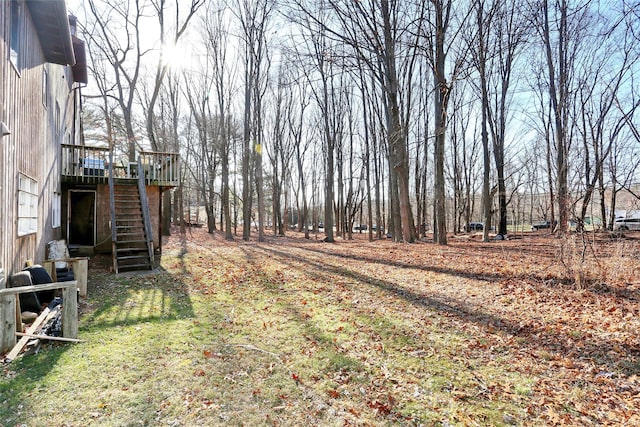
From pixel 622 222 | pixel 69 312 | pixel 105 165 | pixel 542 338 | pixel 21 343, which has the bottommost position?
pixel 542 338

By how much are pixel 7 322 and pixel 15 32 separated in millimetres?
4749

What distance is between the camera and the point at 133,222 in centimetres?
1054

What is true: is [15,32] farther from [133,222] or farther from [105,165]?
[133,222]

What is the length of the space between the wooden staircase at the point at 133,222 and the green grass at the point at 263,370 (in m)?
3.10

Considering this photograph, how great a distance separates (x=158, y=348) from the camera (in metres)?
4.18

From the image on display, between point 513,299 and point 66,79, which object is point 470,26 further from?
point 66,79

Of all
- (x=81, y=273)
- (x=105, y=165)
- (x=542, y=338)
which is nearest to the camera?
(x=542, y=338)

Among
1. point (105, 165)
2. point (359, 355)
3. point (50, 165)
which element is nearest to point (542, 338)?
point (359, 355)

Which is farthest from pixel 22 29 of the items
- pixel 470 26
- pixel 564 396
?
pixel 470 26

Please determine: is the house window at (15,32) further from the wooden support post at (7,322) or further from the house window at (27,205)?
the wooden support post at (7,322)

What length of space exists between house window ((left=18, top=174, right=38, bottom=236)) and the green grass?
1894 mm

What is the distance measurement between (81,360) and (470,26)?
15.3 meters

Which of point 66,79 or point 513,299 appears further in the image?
point 66,79

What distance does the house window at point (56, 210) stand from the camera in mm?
8880
